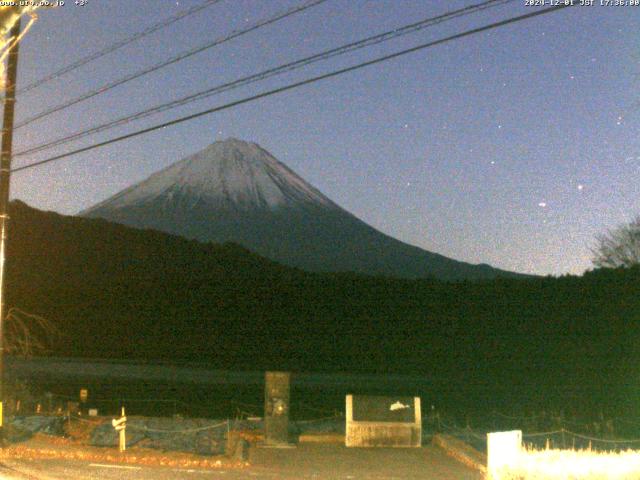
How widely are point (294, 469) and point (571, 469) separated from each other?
5573 mm

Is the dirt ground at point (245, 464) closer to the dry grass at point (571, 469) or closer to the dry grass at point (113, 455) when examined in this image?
the dry grass at point (113, 455)

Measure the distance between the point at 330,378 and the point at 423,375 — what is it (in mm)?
8879

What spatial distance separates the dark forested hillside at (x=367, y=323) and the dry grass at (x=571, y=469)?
38.0 metres

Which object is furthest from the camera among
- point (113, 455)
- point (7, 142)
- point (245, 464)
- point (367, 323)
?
point (367, 323)

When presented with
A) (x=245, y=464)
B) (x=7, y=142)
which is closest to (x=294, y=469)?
(x=245, y=464)

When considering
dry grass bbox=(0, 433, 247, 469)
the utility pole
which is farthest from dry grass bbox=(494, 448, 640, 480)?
the utility pole

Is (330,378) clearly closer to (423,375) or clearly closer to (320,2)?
(423,375)

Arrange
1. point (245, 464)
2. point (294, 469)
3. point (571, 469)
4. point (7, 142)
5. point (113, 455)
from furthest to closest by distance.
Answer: point (7, 142) → point (113, 455) → point (245, 464) → point (294, 469) → point (571, 469)

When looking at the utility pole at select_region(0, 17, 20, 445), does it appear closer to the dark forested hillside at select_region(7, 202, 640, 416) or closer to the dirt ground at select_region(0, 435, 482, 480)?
the dirt ground at select_region(0, 435, 482, 480)

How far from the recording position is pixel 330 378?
227ft

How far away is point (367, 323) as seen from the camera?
99.4 m

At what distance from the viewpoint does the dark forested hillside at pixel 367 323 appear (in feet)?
245

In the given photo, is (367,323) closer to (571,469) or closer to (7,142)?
(7,142)

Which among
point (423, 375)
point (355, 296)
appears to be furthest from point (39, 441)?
point (355, 296)
